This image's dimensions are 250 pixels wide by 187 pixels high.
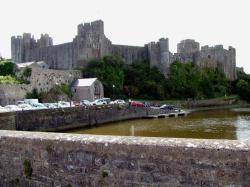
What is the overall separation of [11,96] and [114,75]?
20.5 metres

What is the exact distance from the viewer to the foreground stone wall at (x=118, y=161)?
5.52 meters

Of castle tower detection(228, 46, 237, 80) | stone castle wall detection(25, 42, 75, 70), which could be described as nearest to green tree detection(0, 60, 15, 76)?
stone castle wall detection(25, 42, 75, 70)

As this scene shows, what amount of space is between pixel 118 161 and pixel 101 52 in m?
69.7

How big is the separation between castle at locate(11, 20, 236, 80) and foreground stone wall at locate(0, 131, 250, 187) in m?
63.3

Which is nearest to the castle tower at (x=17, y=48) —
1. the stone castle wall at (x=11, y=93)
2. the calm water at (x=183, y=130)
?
the stone castle wall at (x=11, y=93)

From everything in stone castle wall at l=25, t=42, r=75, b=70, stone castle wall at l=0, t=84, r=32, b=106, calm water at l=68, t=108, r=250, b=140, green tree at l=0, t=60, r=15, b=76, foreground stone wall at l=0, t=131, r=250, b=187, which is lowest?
calm water at l=68, t=108, r=250, b=140

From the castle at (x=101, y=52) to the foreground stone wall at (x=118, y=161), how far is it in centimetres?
6328

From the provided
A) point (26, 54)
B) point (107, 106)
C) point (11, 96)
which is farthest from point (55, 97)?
point (26, 54)

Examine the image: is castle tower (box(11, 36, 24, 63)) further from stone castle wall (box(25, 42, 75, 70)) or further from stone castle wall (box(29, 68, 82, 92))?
stone castle wall (box(29, 68, 82, 92))

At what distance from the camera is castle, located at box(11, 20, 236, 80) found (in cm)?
7552

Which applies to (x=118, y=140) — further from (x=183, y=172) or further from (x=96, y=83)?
(x=96, y=83)

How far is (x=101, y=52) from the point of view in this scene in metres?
75.5

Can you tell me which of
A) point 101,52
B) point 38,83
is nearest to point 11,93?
point 38,83

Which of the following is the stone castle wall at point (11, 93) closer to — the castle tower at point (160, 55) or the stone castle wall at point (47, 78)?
the stone castle wall at point (47, 78)
